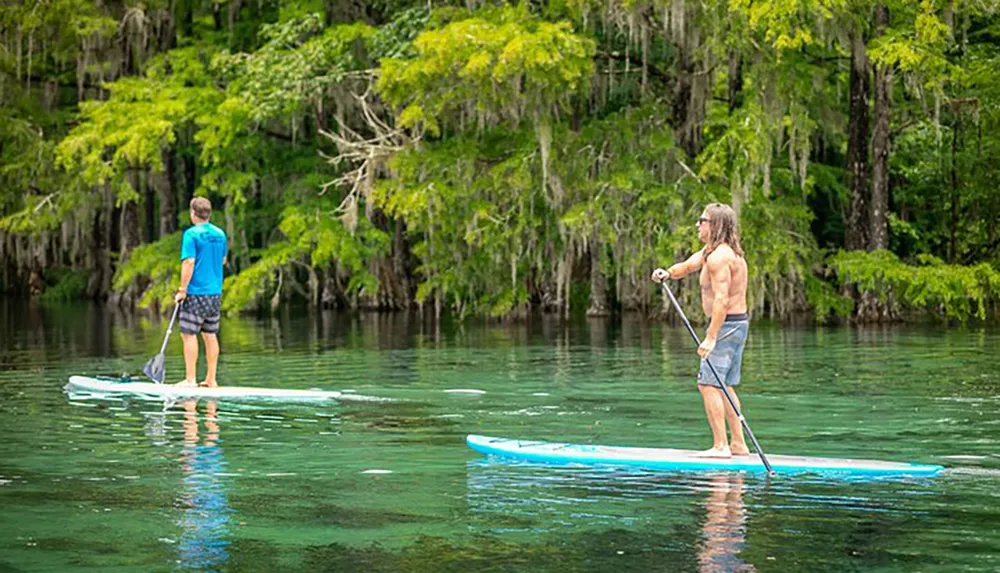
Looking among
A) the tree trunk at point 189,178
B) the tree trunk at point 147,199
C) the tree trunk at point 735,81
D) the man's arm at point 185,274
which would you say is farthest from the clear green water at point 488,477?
the tree trunk at point 189,178

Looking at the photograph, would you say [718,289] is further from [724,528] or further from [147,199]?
[147,199]

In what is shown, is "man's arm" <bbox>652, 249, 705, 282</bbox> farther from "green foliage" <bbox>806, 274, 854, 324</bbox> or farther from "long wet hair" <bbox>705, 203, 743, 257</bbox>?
"green foliage" <bbox>806, 274, 854, 324</bbox>

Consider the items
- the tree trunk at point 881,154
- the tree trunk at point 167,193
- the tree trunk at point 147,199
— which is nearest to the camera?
the tree trunk at point 881,154

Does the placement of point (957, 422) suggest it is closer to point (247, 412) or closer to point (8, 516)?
point (247, 412)

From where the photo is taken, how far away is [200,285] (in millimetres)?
17219

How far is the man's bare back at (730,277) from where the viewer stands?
11.9 m

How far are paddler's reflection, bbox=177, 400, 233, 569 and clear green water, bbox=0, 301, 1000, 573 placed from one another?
0.08 feet

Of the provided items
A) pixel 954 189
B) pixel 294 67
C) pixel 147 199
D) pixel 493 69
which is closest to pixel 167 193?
pixel 147 199

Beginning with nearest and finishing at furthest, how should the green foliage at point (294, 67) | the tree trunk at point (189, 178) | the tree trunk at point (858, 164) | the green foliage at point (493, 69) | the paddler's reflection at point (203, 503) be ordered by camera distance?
1. the paddler's reflection at point (203, 503)
2. the green foliage at point (493, 69)
3. the tree trunk at point (858, 164)
4. the green foliage at point (294, 67)
5. the tree trunk at point (189, 178)

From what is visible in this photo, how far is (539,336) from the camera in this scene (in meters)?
28.9

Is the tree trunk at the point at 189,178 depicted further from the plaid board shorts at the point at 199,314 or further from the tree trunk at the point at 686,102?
the plaid board shorts at the point at 199,314

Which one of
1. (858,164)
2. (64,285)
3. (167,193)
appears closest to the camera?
(858,164)

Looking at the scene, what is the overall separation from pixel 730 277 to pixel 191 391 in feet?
22.3

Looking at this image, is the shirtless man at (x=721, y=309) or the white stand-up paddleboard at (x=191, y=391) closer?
the shirtless man at (x=721, y=309)
